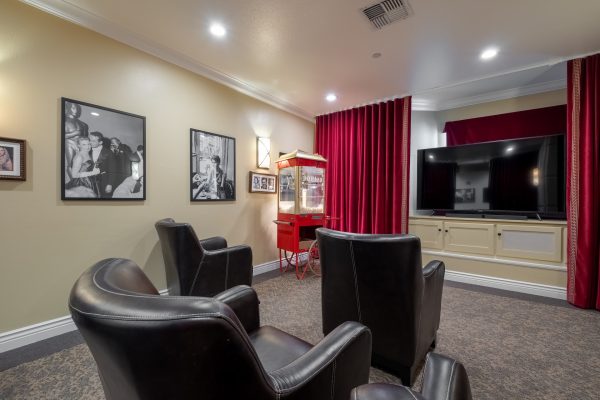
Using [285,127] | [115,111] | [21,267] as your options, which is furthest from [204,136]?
[21,267]

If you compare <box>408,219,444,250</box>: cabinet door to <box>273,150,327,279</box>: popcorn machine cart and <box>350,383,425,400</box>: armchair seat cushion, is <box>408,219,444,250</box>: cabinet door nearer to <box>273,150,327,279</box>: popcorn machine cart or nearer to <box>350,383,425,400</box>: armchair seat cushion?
<box>273,150,327,279</box>: popcorn machine cart

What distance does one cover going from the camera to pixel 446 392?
2.08ft

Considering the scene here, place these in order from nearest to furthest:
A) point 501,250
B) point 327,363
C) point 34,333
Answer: point 327,363
point 34,333
point 501,250

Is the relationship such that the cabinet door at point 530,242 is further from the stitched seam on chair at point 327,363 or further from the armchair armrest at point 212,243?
the armchair armrest at point 212,243

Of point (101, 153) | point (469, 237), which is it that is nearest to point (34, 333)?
point (101, 153)

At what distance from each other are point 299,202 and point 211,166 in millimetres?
1247

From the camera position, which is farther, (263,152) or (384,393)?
(263,152)

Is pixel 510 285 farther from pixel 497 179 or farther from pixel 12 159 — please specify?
pixel 12 159

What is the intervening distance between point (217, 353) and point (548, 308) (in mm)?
3607

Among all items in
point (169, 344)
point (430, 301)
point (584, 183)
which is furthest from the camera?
point (584, 183)

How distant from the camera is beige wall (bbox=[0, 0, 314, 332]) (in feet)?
6.40

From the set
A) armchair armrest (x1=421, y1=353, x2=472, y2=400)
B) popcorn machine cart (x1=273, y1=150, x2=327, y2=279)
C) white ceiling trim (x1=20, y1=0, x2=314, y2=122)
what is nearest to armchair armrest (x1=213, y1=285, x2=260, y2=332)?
armchair armrest (x1=421, y1=353, x2=472, y2=400)

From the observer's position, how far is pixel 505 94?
3.85 m

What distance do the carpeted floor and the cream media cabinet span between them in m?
0.43
